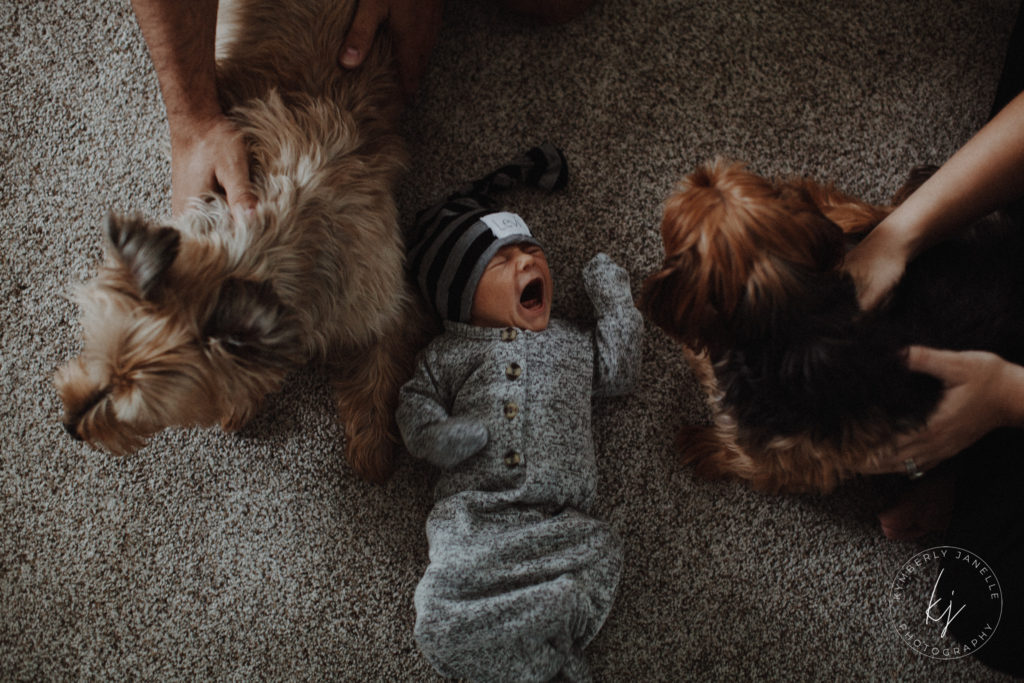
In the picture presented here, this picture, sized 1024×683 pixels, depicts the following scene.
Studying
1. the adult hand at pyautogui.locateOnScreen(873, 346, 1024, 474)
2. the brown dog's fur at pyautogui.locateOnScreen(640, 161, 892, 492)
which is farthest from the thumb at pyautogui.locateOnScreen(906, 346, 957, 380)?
the brown dog's fur at pyautogui.locateOnScreen(640, 161, 892, 492)

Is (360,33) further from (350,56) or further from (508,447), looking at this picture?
(508,447)

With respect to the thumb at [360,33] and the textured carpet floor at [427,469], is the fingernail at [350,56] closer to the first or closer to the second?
the thumb at [360,33]

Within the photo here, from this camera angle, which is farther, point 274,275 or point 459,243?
point 459,243

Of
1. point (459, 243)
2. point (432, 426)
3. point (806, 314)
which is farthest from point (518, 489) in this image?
point (806, 314)

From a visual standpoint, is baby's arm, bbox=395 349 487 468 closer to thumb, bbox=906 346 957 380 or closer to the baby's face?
the baby's face

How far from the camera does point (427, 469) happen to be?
53.0 inches

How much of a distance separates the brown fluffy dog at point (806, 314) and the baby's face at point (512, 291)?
26 centimetres

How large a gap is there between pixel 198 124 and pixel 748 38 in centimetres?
116

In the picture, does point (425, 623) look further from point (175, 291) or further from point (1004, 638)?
point (1004, 638)

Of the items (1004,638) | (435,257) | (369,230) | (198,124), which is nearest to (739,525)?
(1004,638)

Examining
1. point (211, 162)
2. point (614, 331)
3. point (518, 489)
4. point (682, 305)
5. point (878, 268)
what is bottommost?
point (518, 489)

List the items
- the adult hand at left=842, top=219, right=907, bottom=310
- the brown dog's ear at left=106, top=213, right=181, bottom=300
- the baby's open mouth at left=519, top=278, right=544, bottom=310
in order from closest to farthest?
the brown dog's ear at left=106, top=213, right=181, bottom=300
the adult hand at left=842, top=219, right=907, bottom=310
the baby's open mouth at left=519, top=278, right=544, bottom=310

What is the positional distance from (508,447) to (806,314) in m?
0.55

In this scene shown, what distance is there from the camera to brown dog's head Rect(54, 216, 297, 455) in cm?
86
